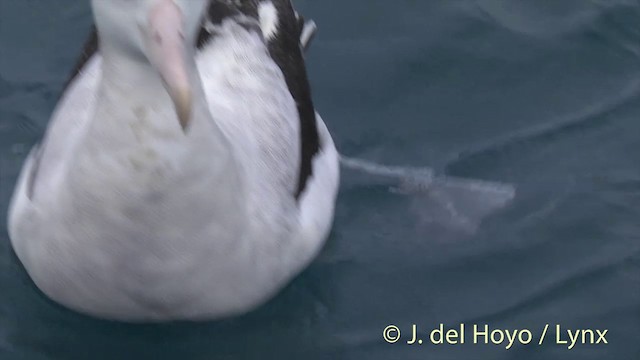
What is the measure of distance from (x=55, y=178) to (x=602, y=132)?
3461mm

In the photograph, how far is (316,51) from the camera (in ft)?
29.4

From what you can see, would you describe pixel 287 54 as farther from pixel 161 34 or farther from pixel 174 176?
pixel 161 34

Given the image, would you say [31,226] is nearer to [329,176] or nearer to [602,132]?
[329,176]

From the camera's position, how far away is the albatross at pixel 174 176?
18.5ft

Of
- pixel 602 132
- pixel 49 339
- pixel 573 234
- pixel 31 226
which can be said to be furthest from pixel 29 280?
pixel 602 132

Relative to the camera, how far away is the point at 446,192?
26.2ft

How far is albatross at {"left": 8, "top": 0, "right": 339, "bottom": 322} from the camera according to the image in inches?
222

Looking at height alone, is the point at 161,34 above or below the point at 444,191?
above
